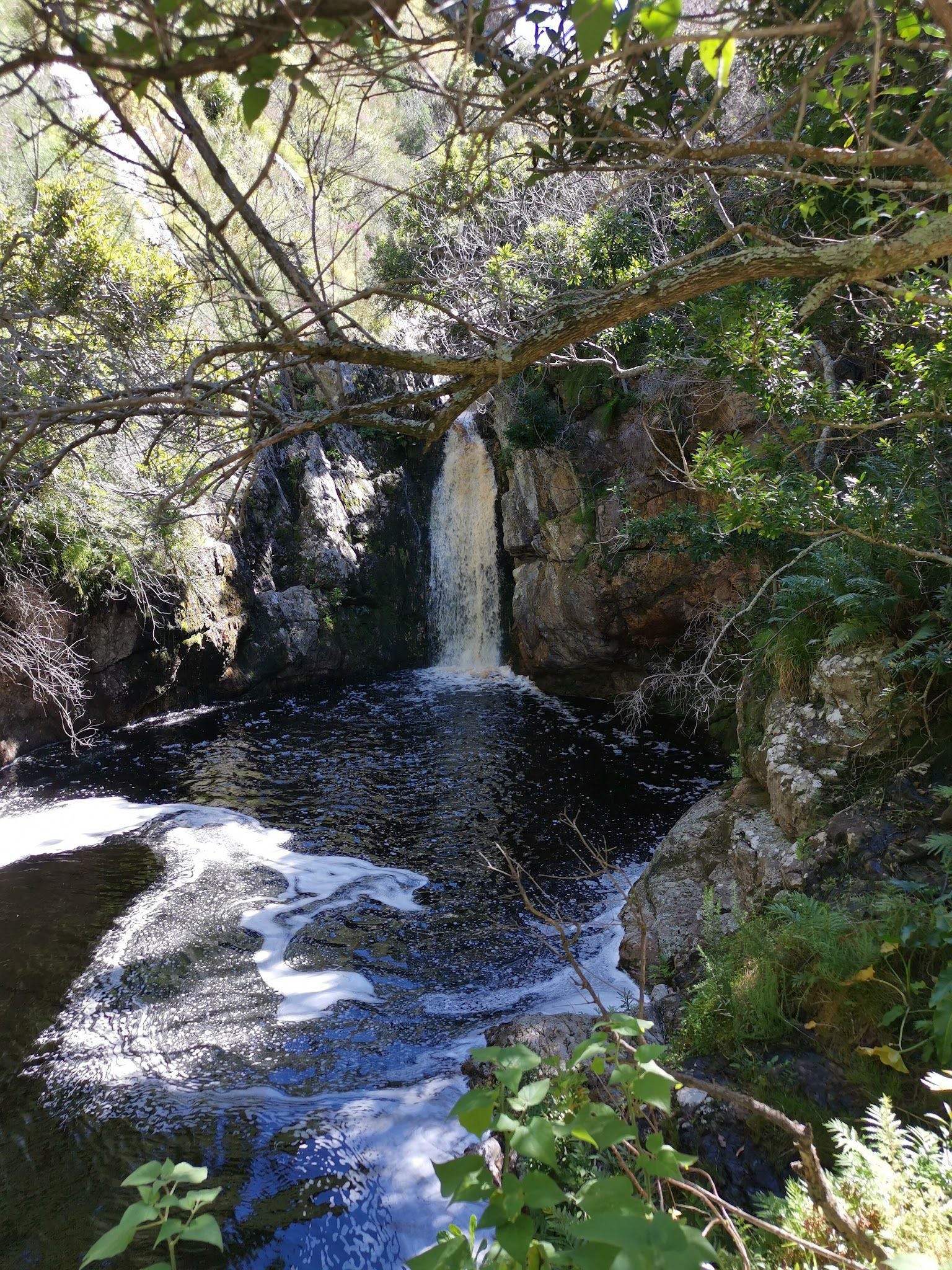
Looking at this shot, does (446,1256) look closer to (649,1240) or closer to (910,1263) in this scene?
(649,1240)

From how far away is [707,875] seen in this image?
16.8 ft

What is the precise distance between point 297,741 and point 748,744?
6511mm

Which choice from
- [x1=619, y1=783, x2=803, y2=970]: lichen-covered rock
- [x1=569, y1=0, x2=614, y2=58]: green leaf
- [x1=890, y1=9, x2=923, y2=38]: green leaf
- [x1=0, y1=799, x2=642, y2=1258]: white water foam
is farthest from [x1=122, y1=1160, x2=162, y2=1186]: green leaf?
[x1=890, y1=9, x2=923, y2=38]: green leaf

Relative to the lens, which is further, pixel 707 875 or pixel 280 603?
pixel 280 603

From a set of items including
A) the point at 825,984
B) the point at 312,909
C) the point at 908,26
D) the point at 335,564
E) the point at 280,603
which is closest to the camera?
the point at 908,26

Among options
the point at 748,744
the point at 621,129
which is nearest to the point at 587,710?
the point at 748,744

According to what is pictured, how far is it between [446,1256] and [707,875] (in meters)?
A: 4.06

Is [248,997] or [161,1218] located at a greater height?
[161,1218]

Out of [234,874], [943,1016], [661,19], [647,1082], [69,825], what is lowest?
[234,874]

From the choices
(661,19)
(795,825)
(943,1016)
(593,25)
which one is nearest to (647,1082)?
(943,1016)

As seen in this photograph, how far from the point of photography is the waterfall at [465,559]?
1416 cm

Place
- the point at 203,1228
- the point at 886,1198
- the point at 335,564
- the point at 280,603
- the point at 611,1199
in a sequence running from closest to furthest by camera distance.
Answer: the point at 611,1199 → the point at 203,1228 → the point at 886,1198 → the point at 280,603 → the point at 335,564

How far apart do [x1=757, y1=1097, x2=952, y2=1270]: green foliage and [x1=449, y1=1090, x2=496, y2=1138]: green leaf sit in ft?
3.12

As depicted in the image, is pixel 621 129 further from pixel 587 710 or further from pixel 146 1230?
pixel 587 710
